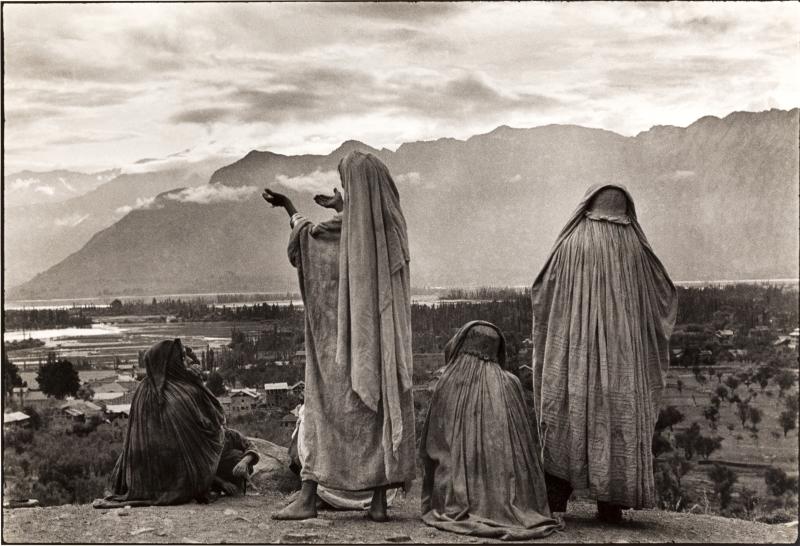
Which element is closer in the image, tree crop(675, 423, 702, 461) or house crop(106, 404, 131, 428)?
house crop(106, 404, 131, 428)

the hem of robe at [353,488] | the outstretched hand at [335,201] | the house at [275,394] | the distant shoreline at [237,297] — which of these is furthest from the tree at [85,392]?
the outstretched hand at [335,201]

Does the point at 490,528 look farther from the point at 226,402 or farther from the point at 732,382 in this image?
the point at 732,382

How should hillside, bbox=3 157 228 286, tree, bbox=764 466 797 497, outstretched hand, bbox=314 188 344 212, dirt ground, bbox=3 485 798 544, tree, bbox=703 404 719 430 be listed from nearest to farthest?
dirt ground, bbox=3 485 798 544 < outstretched hand, bbox=314 188 344 212 < tree, bbox=764 466 797 497 < tree, bbox=703 404 719 430 < hillside, bbox=3 157 228 286

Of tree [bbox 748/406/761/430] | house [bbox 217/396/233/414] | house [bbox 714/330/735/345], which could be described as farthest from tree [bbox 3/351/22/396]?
tree [bbox 748/406/761/430]

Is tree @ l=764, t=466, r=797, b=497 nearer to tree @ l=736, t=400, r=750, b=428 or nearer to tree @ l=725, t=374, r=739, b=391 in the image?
tree @ l=736, t=400, r=750, b=428

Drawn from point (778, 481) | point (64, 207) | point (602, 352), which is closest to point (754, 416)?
point (778, 481)

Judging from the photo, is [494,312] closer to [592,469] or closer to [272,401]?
[272,401]

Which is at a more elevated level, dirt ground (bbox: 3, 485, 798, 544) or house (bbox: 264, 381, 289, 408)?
house (bbox: 264, 381, 289, 408)

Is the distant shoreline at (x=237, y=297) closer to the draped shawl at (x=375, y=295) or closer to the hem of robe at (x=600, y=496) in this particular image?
the draped shawl at (x=375, y=295)
